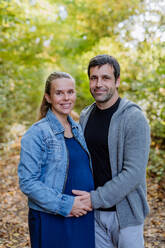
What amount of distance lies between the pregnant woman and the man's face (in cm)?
25

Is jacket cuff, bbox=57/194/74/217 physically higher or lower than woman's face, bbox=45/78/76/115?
lower

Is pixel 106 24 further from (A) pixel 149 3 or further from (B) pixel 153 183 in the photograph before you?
(B) pixel 153 183

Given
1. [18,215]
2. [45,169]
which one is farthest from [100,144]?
[18,215]

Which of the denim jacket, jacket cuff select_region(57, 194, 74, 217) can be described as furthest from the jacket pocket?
jacket cuff select_region(57, 194, 74, 217)

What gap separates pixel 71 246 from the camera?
2.26 metres

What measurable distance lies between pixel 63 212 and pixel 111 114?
997 mm

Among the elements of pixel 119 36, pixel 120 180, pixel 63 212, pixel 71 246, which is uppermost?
pixel 119 36

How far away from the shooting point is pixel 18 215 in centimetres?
496

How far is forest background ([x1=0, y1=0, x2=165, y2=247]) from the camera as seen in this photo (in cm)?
690

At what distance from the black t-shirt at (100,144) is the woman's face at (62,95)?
340 mm

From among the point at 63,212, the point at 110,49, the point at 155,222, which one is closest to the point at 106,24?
A: the point at 110,49

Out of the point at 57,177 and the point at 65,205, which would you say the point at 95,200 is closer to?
the point at 65,205

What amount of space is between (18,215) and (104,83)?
350cm

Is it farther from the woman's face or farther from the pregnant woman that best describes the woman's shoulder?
the woman's face
